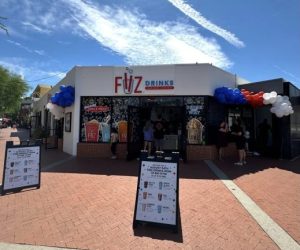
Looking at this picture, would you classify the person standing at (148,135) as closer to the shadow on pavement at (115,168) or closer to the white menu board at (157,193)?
the shadow on pavement at (115,168)

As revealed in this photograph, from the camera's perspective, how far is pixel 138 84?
12602mm

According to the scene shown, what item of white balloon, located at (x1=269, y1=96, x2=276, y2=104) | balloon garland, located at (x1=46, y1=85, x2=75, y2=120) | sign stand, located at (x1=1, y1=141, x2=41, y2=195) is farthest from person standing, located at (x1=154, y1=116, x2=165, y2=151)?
sign stand, located at (x1=1, y1=141, x2=41, y2=195)

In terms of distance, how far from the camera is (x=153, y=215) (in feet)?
15.8

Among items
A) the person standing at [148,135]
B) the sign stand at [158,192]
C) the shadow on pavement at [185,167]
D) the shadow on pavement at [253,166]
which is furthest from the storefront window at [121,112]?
the sign stand at [158,192]

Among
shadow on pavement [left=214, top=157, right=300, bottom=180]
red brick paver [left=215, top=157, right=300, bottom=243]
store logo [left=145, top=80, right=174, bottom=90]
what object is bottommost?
red brick paver [left=215, top=157, right=300, bottom=243]

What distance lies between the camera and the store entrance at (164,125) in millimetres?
11898

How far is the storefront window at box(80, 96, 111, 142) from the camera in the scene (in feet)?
42.2

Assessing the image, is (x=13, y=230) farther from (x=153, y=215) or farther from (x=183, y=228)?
(x=183, y=228)

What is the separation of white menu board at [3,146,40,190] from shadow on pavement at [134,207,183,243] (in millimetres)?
3541

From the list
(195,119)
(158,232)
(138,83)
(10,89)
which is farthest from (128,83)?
(10,89)

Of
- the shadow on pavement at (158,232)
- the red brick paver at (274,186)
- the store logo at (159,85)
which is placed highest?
the store logo at (159,85)

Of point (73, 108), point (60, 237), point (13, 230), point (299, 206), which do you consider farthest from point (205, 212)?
point (73, 108)

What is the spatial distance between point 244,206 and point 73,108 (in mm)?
9645

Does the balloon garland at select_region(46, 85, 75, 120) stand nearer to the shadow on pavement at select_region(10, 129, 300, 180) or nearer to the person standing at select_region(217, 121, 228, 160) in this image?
the shadow on pavement at select_region(10, 129, 300, 180)
